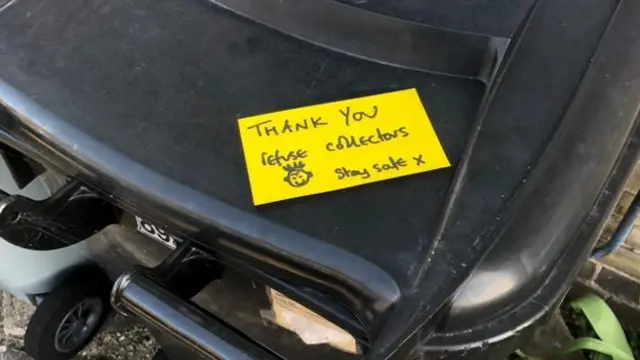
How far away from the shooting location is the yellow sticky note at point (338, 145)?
0.84 meters

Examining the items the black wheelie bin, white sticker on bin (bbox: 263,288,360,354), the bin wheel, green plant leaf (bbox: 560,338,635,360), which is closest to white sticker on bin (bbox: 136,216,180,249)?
the black wheelie bin

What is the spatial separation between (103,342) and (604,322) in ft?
3.48

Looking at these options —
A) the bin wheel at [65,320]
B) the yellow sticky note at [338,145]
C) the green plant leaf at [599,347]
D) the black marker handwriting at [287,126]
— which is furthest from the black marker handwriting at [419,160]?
the bin wheel at [65,320]

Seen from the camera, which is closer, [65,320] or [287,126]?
[287,126]

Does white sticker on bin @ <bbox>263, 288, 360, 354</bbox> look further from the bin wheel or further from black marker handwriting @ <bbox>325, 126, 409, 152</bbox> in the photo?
the bin wheel

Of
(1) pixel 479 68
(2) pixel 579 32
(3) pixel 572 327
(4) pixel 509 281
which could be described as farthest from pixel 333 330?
(3) pixel 572 327

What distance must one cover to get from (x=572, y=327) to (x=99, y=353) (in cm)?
104

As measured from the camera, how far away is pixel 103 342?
1.75m

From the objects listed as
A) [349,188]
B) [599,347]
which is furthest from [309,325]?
[599,347]

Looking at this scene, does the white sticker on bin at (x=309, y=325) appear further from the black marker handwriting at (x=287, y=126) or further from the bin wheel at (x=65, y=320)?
the bin wheel at (x=65, y=320)

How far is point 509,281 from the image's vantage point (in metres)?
0.81

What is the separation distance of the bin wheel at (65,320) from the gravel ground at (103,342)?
53 millimetres

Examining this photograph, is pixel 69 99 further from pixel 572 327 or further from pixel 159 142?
pixel 572 327

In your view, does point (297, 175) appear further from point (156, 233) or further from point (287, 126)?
point (156, 233)
